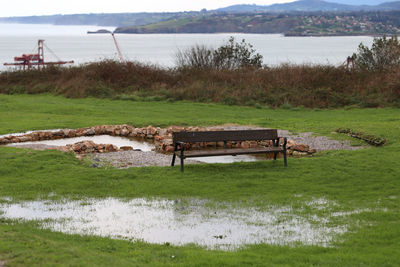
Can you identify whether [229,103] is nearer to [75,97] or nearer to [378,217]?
[75,97]

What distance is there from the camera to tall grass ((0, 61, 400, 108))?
24.3 m

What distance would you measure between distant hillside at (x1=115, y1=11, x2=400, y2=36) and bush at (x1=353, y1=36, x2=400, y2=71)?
84117 mm

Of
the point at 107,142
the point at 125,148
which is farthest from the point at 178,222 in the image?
the point at 107,142

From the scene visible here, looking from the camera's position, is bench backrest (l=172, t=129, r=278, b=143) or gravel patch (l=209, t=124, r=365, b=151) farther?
gravel patch (l=209, t=124, r=365, b=151)

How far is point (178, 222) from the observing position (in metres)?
7.65

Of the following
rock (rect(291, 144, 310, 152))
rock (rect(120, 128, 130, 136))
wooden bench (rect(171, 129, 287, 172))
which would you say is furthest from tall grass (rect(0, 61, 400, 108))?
wooden bench (rect(171, 129, 287, 172))

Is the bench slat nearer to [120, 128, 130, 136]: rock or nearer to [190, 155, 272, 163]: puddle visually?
[190, 155, 272, 163]: puddle

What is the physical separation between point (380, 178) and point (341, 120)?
9.72 m

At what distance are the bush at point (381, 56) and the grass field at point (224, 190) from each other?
1083cm

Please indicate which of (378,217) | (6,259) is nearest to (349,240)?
(378,217)

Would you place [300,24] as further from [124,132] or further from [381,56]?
[124,132]

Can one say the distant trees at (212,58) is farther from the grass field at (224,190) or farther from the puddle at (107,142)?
the puddle at (107,142)

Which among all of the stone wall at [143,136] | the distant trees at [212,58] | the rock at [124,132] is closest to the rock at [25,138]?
the stone wall at [143,136]

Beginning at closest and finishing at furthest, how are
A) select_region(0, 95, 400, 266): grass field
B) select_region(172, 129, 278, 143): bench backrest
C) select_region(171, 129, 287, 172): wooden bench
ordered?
1. select_region(0, 95, 400, 266): grass field
2. select_region(171, 129, 287, 172): wooden bench
3. select_region(172, 129, 278, 143): bench backrest
